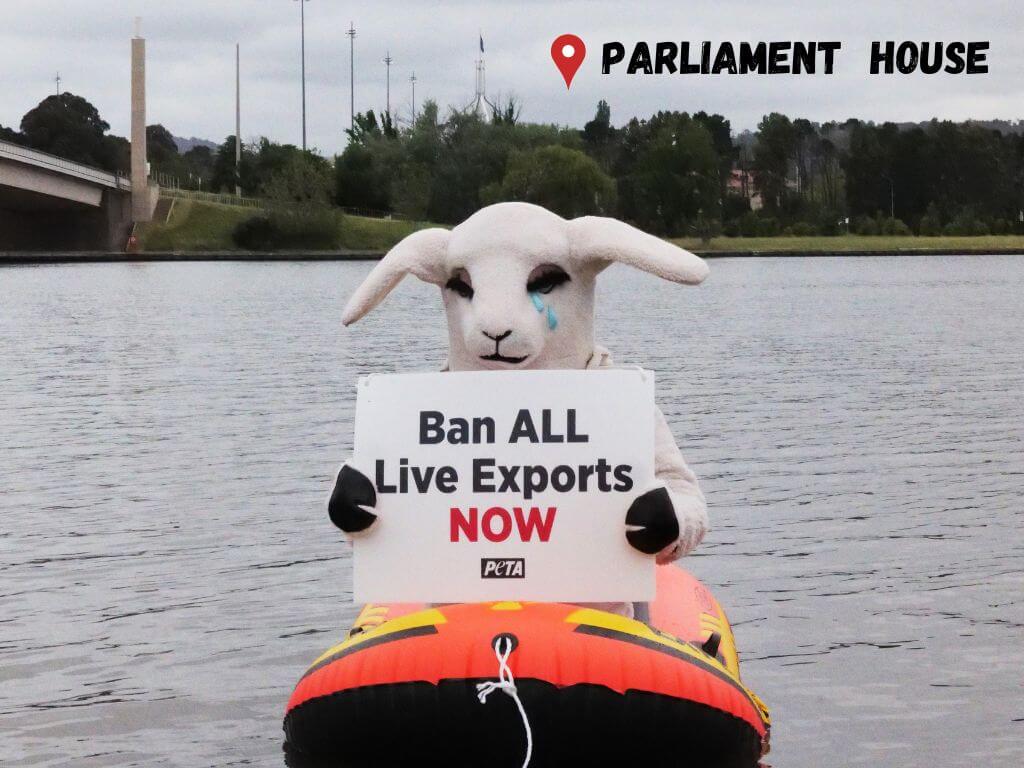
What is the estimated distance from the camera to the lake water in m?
8.10

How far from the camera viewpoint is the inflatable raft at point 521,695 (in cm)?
566

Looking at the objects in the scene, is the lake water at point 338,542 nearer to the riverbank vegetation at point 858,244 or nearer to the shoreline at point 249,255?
the shoreline at point 249,255

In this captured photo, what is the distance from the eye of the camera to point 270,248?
104 meters

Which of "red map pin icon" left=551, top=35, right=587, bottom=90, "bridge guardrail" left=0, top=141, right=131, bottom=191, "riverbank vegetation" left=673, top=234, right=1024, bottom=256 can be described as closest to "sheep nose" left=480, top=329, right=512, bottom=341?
"red map pin icon" left=551, top=35, right=587, bottom=90

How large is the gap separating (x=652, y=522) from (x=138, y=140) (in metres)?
99.1

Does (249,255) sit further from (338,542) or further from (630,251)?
(630,251)

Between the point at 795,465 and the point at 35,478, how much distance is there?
623cm

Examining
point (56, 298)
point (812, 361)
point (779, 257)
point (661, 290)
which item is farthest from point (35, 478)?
point (779, 257)

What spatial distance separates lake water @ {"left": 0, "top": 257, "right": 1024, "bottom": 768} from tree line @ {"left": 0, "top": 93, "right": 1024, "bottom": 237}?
74.6 metres

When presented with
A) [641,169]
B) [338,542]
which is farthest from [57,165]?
[338,542]

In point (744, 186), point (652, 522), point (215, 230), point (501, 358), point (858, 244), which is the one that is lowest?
point (652, 522)

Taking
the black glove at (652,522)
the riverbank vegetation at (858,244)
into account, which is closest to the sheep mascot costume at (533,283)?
the black glove at (652,522)

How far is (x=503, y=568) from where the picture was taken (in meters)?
6.01

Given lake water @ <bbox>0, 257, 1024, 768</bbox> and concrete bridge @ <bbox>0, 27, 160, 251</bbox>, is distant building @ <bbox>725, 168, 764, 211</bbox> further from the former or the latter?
lake water @ <bbox>0, 257, 1024, 768</bbox>
